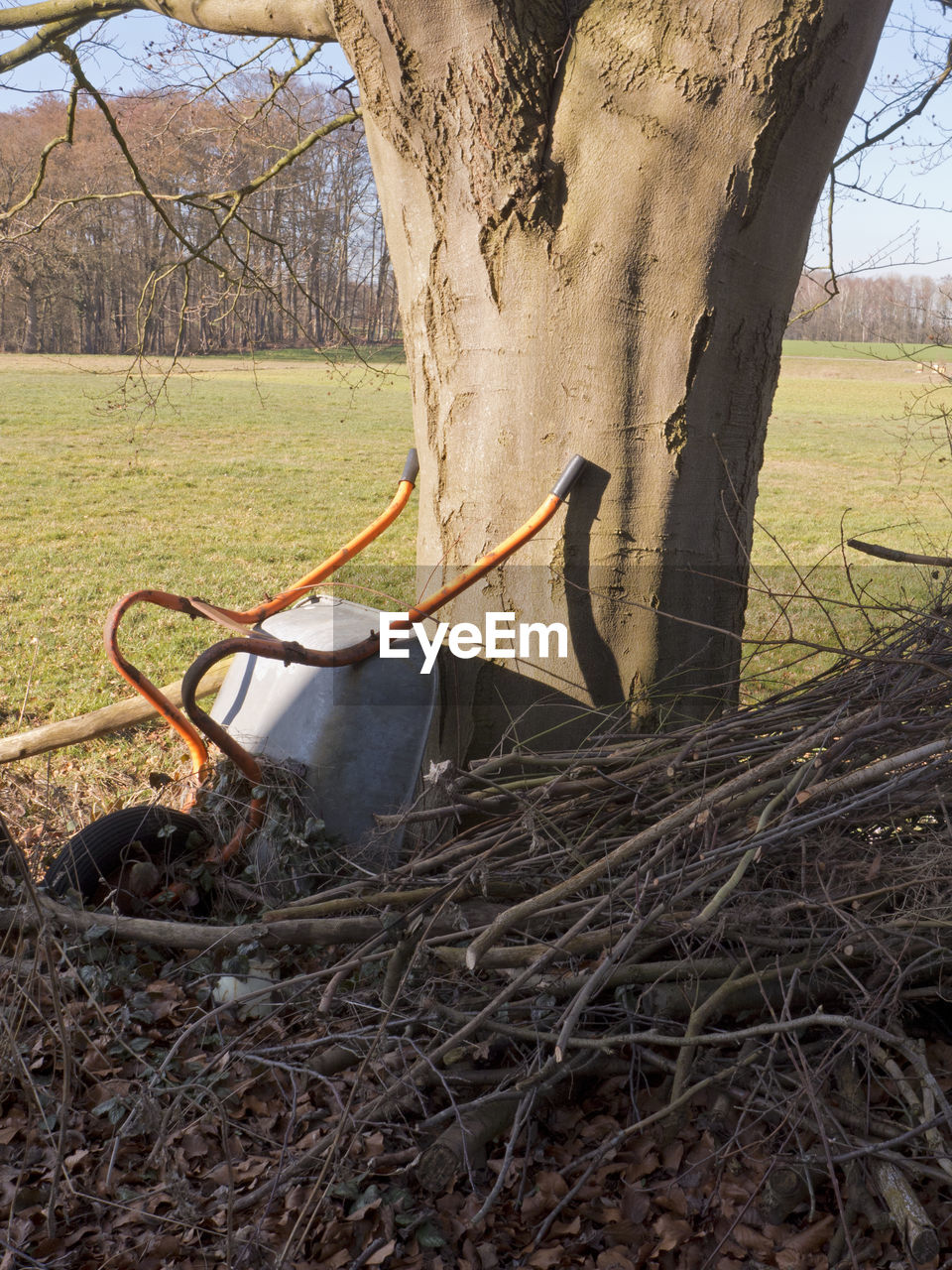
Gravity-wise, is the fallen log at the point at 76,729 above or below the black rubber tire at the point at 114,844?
below

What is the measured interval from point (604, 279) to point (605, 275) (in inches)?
0.5

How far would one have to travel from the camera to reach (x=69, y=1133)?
2.47m

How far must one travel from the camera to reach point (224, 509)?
13.2 metres

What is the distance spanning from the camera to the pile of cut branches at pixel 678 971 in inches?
88.7

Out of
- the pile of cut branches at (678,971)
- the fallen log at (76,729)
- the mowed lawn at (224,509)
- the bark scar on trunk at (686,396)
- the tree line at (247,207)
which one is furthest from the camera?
the mowed lawn at (224,509)

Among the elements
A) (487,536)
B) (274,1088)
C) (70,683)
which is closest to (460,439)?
(487,536)

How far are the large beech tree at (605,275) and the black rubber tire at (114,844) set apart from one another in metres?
1.02

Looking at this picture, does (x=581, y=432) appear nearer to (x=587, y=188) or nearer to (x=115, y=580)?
(x=587, y=188)

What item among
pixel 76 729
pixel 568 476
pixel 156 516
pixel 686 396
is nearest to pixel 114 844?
pixel 76 729

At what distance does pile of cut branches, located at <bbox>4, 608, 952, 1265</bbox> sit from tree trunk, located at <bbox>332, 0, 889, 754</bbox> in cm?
64

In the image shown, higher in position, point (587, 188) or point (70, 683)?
point (587, 188)

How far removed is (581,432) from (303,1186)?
7.45ft

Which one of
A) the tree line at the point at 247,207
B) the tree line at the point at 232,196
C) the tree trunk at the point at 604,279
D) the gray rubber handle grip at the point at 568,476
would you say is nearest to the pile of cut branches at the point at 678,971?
the tree trunk at the point at 604,279

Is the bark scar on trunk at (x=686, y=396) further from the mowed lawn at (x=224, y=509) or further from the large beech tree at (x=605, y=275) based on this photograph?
the mowed lawn at (x=224, y=509)
